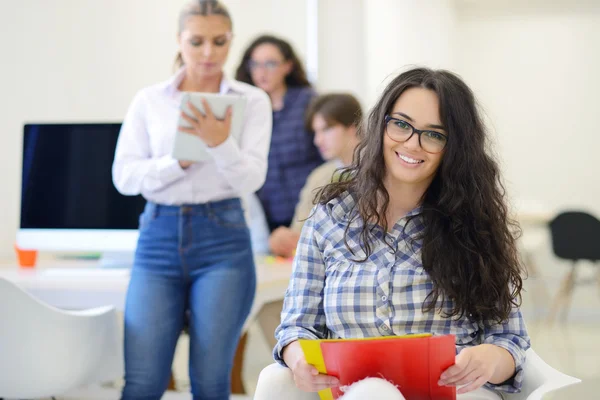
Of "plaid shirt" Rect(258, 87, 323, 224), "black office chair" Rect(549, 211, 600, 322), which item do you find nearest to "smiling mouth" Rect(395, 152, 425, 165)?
"plaid shirt" Rect(258, 87, 323, 224)

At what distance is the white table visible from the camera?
2.72m

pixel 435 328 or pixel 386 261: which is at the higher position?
pixel 386 261

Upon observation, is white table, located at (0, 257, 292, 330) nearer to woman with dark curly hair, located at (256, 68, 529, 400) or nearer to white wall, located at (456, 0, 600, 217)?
woman with dark curly hair, located at (256, 68, 529, 400)

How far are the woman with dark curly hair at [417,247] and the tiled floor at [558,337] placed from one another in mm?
2115

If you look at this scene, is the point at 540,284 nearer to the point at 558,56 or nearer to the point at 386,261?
the point at 558,56

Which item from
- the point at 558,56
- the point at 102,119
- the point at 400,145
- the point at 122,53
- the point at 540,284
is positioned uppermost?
the point at 558,56

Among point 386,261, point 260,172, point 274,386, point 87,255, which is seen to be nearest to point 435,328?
point 386,261

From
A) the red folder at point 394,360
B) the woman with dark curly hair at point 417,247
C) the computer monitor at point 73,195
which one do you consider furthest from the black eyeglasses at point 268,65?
the red folder at point 394,360

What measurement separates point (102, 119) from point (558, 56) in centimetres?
387

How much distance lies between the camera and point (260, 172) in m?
2.32

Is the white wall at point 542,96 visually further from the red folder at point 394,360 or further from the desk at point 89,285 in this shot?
the red folder at point 394,360

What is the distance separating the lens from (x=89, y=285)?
2.73 m

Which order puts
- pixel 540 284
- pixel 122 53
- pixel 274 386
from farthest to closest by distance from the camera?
pixel 540 284 < pixel 122 53 < pixel 274 386

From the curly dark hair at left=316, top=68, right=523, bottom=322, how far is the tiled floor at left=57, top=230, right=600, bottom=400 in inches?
86.7
